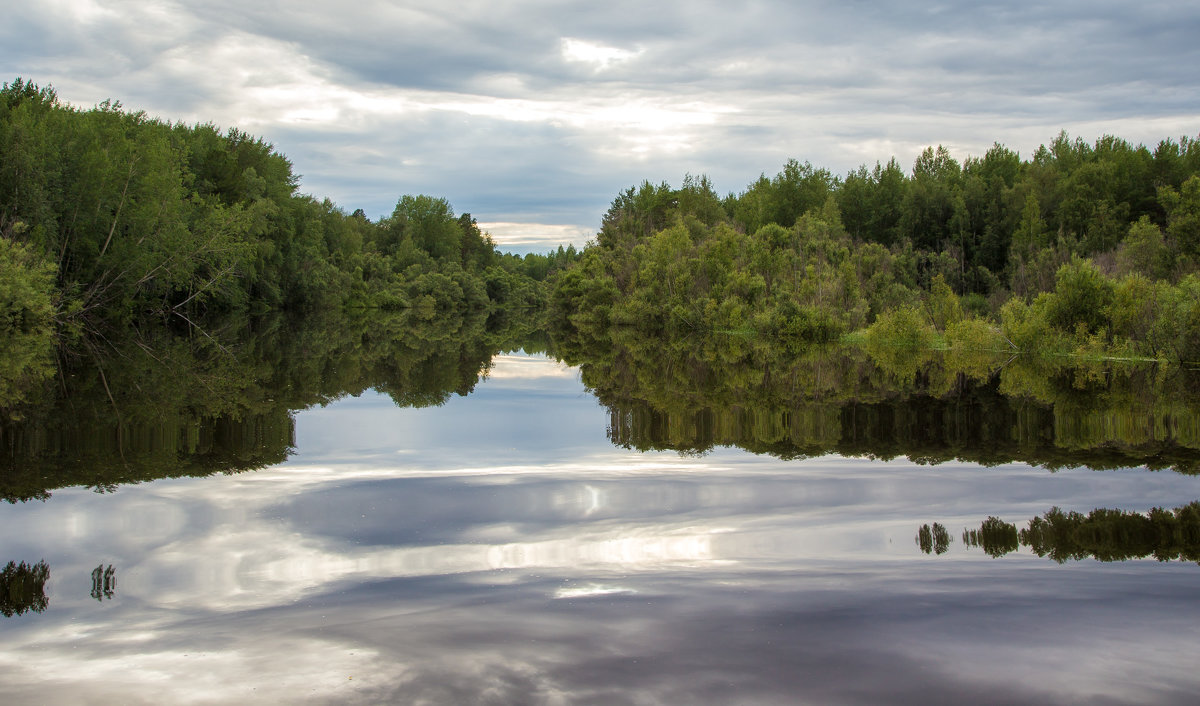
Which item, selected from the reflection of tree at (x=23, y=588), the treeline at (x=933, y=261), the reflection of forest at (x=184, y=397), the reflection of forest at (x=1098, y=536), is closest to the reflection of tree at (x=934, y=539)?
the reflection of forest at (x=1098, y=536)

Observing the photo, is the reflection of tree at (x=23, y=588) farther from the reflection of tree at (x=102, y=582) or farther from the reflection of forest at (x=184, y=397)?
the reflection of forest at (x=184, y=397)

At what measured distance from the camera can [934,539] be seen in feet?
25.8

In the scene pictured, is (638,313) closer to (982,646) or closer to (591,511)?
(591,511)

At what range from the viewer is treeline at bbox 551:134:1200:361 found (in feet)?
99.5

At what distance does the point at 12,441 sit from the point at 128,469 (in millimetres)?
2650

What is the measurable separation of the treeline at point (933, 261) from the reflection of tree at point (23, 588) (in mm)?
29346

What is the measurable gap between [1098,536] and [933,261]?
5640 centimetres

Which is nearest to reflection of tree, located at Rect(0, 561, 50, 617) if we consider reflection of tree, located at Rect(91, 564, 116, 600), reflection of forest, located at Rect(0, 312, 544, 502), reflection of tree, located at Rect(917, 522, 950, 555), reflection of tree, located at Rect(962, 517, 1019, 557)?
reflection of tree, located at Rect(91, 564, 116, 600)

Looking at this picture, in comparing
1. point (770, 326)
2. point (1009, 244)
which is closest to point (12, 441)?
point (770, 326)

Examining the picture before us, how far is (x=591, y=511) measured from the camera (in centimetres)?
881

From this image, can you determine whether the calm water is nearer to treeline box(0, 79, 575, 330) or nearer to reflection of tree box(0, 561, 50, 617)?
reflection of tree box(0, 561, 50, 617)

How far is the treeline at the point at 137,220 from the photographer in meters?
37.7

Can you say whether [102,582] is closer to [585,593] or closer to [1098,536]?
[585,593]

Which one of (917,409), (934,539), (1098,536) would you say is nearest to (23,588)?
(934,539)
